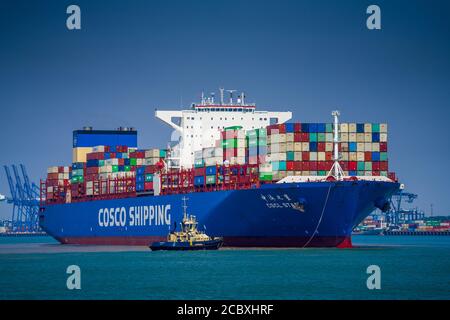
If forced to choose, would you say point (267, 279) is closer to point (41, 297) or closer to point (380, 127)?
point (41, 297)

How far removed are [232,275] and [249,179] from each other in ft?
63.2

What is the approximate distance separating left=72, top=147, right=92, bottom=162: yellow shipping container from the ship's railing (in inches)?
102

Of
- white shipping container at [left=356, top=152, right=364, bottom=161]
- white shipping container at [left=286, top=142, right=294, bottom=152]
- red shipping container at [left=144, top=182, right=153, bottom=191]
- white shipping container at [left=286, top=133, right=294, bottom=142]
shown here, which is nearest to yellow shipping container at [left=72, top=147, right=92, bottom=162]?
red shipping container at [left=144, top=182, right=153, bottom=191]

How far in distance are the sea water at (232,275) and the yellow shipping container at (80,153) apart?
29.2m

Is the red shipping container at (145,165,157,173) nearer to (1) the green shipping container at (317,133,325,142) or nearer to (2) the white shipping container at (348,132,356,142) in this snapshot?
(1) the green shipping container at (317,133,325,142)

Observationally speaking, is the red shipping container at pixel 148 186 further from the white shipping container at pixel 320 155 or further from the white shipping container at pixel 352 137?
the white shipping container at pixel 352 137

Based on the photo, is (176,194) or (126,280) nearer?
(126,280)

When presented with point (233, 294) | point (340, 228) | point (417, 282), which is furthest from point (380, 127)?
point (233, 294)

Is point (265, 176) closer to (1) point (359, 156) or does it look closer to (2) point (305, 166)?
(2) point (305, 166)

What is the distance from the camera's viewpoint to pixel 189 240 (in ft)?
245

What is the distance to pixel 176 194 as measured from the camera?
8162 centimetres

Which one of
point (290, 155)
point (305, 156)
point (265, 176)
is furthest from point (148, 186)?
point (305, 156)

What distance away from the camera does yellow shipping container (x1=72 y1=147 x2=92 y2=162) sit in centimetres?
10350

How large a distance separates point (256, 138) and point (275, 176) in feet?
13.4
